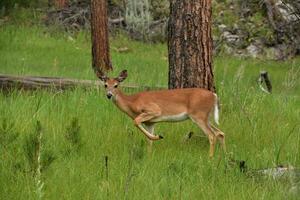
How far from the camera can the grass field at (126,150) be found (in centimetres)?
524

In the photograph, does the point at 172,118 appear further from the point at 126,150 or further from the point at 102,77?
the point at 102,77

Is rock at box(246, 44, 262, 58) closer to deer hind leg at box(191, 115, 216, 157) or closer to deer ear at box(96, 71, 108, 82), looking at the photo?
deer ear at box(96, 71, 108, 82)

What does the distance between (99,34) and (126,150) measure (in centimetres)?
1173

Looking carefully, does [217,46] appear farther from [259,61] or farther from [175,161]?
[175,161]

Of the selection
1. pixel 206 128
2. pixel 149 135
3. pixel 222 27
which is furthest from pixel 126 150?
pixel 222 27

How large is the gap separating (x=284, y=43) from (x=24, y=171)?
1875cm

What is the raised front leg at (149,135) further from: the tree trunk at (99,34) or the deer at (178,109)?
the tree trunk at (99,34)

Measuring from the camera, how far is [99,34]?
719 inches

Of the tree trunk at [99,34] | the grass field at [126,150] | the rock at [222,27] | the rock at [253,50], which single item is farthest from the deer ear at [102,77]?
the rock at [222,27]

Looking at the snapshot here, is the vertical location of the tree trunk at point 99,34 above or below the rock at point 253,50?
above

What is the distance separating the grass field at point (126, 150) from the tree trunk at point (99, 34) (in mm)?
7376

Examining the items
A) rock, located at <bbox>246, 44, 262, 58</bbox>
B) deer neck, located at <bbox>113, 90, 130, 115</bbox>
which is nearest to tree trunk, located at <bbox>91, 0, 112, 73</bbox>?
rock, located at <bbox>246, 44, 262, 58</bbox>

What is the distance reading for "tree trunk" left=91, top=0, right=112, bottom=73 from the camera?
17953 mm

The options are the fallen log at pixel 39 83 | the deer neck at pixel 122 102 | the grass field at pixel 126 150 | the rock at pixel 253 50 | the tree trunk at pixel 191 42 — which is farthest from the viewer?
the rock at pixel 253 50
